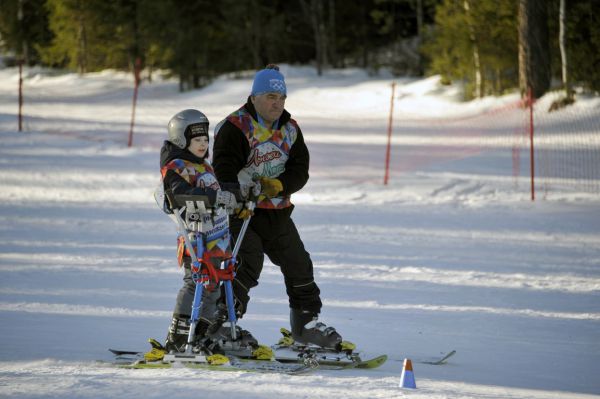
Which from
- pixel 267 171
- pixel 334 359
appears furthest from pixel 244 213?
pixel 334 359

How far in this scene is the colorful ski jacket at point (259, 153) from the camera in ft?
16.4

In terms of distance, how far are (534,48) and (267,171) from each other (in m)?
18.5

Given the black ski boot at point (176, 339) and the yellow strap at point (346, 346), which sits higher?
the black ski boot at point (176, 339)

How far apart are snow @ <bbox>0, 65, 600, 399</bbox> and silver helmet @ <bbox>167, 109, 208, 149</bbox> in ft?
4.45

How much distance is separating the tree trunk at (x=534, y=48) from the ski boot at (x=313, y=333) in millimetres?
17599

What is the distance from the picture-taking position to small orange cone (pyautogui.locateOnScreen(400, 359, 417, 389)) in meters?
4.34

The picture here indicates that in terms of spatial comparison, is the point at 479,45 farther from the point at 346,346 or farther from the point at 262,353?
the point at 262,353

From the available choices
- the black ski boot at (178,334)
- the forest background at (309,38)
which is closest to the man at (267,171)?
the black ski boot at (178,334)

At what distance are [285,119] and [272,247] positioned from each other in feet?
2.79

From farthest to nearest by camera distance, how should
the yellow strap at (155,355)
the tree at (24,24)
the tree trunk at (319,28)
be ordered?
the tree at (24,24) → the tree trunk at (319,28) → the yellow strap at (155,355)

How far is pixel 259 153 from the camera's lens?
513 centimetres

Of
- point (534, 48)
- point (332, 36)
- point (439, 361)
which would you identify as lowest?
point (439, 361)

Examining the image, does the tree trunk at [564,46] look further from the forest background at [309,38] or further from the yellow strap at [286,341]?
the yellow strap at [286,341]

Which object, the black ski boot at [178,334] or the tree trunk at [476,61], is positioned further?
the tree trunk at [476,61]
